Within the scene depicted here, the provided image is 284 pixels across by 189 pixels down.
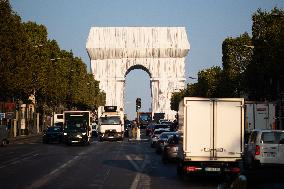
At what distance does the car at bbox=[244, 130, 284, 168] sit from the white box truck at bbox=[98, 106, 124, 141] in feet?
137

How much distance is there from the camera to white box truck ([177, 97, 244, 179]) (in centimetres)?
2152

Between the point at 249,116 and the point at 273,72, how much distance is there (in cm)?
1034

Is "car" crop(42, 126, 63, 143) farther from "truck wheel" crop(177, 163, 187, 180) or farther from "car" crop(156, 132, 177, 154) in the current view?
"truck wheel" crop(177, 163, 187, 180)

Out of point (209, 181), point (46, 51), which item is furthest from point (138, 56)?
point (209, 181)

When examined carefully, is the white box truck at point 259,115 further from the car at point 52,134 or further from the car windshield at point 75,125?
the car at point 52,134

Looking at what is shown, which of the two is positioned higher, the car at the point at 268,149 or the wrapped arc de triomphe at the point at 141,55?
the wrapped arc de triomphe at the point at 141,55

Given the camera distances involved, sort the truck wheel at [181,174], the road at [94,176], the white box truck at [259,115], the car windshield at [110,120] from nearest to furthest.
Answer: the road at [94,176] < the truck wheel at [181,174] < the white box truck at [259,115] < the car windshield at [110,120]

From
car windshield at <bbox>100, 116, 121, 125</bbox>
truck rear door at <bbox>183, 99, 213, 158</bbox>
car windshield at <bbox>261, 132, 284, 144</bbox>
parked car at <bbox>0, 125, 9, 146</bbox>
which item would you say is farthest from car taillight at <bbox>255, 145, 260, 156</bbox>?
car windshield at <bbox>100, 116, 121, 125</bbox>

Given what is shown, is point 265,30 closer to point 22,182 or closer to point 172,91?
point 22,182

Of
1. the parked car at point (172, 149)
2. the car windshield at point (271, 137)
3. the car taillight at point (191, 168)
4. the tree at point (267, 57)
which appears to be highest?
the tree at point (267, 57)

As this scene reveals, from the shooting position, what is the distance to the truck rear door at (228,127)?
847 inches

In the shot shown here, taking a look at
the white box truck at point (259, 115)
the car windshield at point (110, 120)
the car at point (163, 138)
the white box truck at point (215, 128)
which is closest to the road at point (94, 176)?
the white box truck at point (215, 128)

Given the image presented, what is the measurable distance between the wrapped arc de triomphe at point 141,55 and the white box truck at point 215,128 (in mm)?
146015

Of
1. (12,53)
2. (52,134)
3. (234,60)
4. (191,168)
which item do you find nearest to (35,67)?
(12,53)
